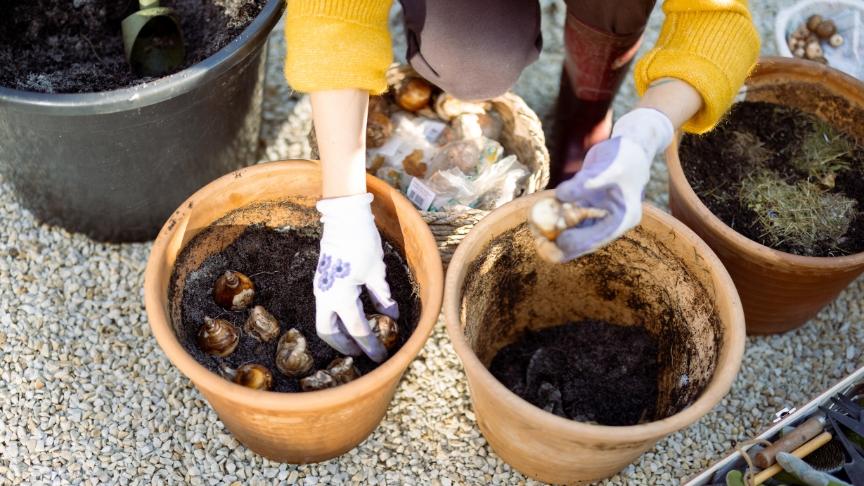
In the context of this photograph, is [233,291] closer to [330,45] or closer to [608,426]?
[330,45]

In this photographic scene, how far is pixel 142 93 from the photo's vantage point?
1546mm

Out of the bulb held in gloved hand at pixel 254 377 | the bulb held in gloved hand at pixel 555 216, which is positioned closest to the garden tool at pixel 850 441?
the bulb held in gloved hand at pixel 555 216

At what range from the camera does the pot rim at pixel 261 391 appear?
1.33 m

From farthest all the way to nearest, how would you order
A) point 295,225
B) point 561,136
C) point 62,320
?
point 561,136, point 62,320, point 295,225

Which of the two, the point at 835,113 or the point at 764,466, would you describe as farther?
the point at 835,113

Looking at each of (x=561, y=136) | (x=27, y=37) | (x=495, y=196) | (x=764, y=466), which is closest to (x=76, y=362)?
(x=27, y=37)

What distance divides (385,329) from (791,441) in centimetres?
75

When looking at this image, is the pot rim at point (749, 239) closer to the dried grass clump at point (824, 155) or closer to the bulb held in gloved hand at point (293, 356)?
the dried grass clump at point (824, 155)

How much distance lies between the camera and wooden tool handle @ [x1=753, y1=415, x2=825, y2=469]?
4.74ft

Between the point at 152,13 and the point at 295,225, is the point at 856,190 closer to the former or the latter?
the point at 295,225

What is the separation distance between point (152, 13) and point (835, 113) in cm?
155

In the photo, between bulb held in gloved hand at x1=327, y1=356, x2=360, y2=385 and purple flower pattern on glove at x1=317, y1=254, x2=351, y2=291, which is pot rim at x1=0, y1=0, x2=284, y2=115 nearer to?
purple flower pattern on glove at x1=317, y1=254, x2=351, y2=291

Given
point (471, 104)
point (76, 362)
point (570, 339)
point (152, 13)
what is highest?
point (152, 13)

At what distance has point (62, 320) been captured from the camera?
5.97 ft
